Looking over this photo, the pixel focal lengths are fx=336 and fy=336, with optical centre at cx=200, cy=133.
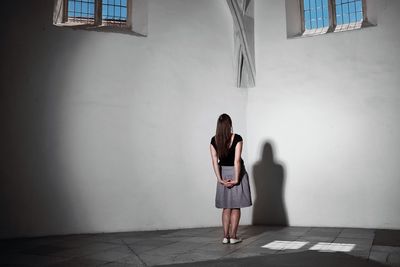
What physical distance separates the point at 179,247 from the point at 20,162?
302 centimetres

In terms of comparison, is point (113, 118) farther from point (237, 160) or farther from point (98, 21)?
point (237, 160)

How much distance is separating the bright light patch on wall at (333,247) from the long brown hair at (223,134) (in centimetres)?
167

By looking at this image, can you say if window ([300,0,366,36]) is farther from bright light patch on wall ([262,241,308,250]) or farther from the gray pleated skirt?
bright light patch on wall ([262,241,308,250])

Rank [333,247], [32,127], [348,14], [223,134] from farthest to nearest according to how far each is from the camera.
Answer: [348,14]
[32,127]
[223,134]
[333,247]

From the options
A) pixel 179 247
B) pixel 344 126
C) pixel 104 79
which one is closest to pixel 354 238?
pixel 344 126

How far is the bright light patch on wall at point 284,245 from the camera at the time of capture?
170 inches

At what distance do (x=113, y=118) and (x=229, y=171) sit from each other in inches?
105

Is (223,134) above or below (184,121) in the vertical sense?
below

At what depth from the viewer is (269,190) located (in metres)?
6.66

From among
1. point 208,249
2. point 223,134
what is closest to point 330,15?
point 223,134

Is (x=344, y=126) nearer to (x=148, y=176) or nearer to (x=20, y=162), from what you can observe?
(x=148, y=176)

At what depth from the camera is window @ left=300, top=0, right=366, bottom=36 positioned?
6594 millimetres

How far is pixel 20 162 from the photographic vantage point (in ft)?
18.0

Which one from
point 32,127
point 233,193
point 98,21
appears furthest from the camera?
point 98,21
